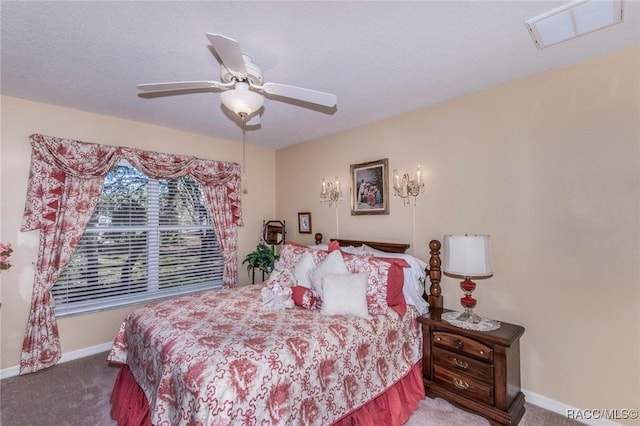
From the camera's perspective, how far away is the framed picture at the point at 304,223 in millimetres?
4230

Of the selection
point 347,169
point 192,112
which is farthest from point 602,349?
point 192,112

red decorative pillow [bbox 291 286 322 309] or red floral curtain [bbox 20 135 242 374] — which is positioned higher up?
red floral curtain [bbox 20 135 242 374]

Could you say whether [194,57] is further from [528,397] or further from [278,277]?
[528,397]

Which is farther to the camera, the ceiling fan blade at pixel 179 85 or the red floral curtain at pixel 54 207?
the red floral curtain at pixel 54 207

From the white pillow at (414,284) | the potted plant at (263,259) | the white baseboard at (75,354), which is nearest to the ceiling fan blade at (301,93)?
the white pillow at (414,284)

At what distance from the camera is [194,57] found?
6.79 ft

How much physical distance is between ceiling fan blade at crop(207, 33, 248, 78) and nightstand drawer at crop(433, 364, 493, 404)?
258 centimetres

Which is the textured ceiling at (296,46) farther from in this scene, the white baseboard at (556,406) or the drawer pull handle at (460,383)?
the white baseboard at (556,406)

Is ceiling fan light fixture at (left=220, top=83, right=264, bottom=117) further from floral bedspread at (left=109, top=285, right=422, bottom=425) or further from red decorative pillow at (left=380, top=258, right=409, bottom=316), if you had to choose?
red decorative pillow at (left=380, top=258, right=409, bottom=316)

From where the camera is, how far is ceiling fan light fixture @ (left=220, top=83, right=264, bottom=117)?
1769 mm

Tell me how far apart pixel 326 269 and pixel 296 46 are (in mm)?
1752

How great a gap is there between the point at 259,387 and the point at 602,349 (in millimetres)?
2327

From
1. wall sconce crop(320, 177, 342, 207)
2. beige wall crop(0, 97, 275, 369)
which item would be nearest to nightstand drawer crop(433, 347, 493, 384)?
wall sconce crop(320, 177, 342, 207)

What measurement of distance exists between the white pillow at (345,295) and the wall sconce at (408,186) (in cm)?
110
